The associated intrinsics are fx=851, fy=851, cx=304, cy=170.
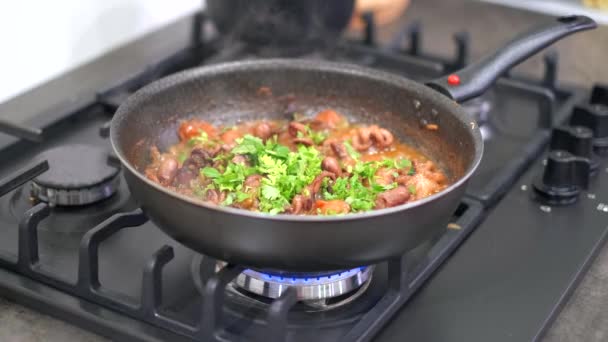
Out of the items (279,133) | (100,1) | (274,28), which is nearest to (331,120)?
(279,133)

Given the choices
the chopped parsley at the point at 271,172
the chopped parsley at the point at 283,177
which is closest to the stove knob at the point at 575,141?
the chopped parsley at the point at 283,177

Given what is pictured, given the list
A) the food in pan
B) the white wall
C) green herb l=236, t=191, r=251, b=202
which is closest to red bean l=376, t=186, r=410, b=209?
the food in pan

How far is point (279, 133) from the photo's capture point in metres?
1.27

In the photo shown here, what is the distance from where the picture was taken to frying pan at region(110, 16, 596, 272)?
85cm

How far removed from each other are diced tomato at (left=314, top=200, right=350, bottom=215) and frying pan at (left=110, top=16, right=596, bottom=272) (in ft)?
0.36

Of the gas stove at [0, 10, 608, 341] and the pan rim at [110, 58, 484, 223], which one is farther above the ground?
the pan rim at [110, 58, 484, 223]

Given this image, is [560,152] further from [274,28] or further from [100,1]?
[100,1]

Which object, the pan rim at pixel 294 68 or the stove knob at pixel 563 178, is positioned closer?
the pan rim at pixel 294 68

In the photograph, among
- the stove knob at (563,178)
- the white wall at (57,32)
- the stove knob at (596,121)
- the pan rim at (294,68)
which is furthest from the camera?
the white wall at (57,32)

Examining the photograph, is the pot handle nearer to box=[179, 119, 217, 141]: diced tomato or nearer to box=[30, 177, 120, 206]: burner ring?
box=[179, 119, 217, 141]: diced tomato

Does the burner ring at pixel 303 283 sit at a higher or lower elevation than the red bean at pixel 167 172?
lower

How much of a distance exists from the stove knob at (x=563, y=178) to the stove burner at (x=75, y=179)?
0.62 meters

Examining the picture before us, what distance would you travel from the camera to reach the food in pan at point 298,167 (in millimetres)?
1024

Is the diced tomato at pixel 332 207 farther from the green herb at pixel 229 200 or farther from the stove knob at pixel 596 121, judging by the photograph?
the stove knob at pixel 596 121
